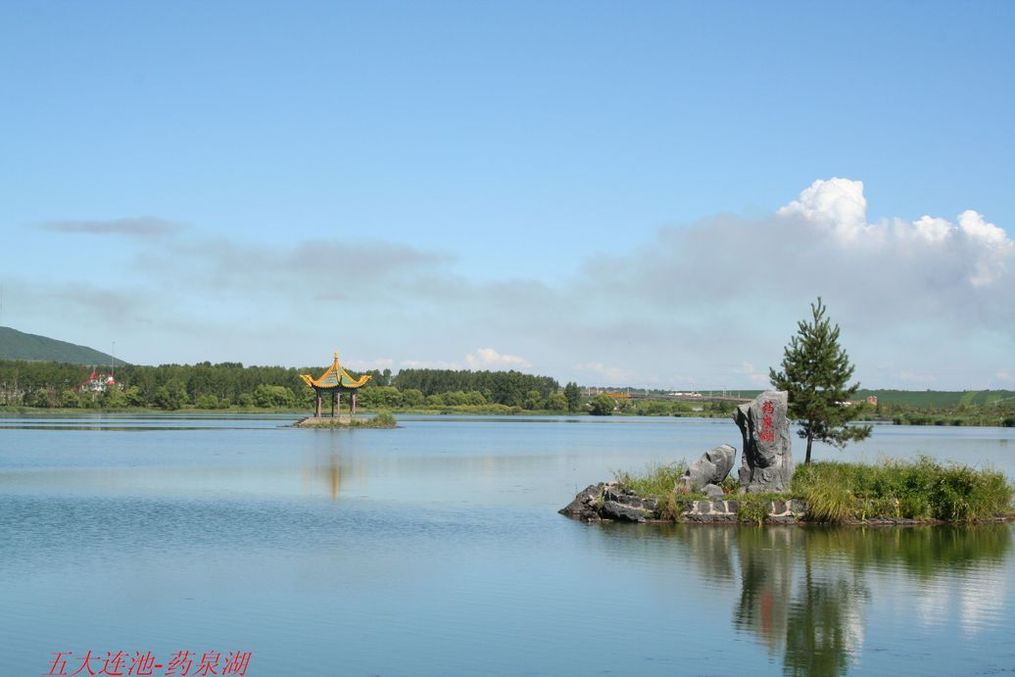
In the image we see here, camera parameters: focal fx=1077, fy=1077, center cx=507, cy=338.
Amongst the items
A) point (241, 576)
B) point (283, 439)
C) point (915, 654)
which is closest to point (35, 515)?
point (241, 576)

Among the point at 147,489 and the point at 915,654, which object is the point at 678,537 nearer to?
the point at 915,654

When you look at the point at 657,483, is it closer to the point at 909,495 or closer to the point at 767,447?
the point at 767,447

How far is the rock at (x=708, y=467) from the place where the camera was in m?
28.6

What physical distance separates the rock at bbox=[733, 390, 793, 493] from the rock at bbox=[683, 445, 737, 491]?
1.58 ft

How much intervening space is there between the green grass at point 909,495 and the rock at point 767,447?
65cm

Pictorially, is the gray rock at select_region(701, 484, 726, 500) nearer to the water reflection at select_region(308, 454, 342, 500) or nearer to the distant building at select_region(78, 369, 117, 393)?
the water reflection at select_region(308, 454, 342, 500)

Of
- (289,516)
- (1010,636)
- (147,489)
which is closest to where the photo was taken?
(1010,636)

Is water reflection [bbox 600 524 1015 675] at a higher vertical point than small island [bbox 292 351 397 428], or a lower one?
lower

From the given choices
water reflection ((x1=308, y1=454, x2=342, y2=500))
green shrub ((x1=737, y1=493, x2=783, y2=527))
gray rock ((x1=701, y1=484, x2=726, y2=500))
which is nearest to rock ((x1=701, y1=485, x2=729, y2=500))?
gray rock ((x1=701, y1=484, x2=726, y2=500))

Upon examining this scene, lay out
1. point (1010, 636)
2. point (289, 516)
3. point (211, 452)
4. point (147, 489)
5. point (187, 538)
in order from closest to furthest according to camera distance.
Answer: point (1010, 636) < point (187, 538) < point (289, 516) < point (147, 489) < point (211, 452)

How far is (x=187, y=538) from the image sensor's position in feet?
79.8

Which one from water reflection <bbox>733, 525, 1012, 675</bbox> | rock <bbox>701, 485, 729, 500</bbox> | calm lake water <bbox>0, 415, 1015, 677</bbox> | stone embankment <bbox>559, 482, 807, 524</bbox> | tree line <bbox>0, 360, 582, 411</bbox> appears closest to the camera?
calm lake water <bbox>0, 415, 1015, 677</bbox>

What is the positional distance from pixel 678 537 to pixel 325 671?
1331 cm

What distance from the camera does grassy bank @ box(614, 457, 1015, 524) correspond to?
27312mm
